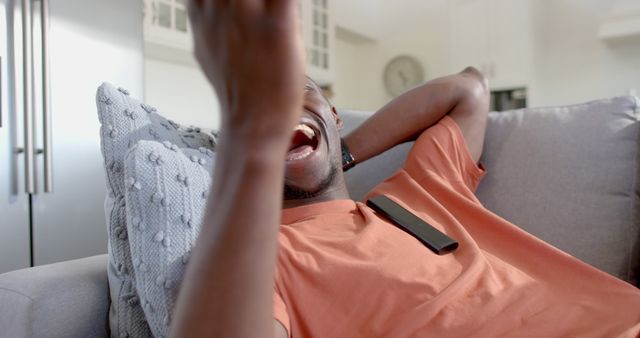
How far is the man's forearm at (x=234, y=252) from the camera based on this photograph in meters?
0.42

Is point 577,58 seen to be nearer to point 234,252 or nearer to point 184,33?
point 184,33

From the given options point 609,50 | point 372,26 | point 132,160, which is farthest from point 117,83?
point 609,50

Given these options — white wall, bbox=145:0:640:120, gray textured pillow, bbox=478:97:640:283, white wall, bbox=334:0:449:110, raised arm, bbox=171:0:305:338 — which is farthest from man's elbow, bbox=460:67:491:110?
white wall, bbox=334:0:449:110

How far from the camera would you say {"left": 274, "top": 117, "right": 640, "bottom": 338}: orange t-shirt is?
30.4 inches

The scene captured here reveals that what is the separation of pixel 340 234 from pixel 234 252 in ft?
1.71

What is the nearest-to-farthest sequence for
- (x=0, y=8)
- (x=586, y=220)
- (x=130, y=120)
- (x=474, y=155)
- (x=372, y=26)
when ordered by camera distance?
(x=130, y=120) < (x=586, y=220) < (x=474, y=155) < (x=0, y=8) < (x=372, y=26)

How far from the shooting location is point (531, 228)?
114 centimetres

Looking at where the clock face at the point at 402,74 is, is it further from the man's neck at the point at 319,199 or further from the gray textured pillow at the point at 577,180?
the man's neck at the point at 319,199

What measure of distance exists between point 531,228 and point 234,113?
0.95 m

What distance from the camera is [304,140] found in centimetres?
118

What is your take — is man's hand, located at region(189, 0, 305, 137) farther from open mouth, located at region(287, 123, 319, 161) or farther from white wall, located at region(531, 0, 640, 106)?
white wall, located at region(531, 0, 640, 106)

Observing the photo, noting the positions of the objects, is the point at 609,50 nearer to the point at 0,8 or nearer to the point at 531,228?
the point at 531,228

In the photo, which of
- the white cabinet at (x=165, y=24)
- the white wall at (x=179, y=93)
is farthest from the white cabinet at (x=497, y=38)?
the white cabinet at (x=165, y=24)

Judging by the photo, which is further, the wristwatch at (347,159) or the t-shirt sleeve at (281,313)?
the wristwatch at (347,159)
